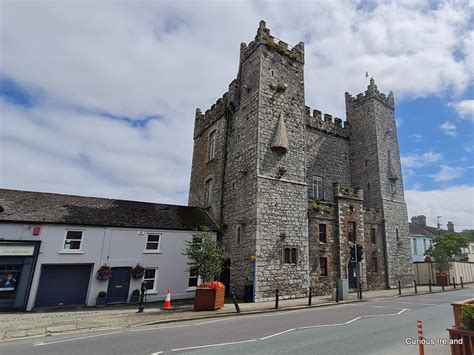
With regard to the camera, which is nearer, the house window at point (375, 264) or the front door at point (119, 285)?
the front door at point (119, 285)

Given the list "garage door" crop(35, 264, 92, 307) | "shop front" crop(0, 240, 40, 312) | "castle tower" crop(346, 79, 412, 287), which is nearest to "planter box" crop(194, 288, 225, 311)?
"garage door" crop(35, 264, 92, 307)

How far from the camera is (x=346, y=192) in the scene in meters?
22.9

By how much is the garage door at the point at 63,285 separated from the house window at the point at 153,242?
3477 millimetres

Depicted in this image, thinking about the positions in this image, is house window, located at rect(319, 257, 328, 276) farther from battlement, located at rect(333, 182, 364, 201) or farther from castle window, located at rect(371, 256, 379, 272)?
castle window, located at rect(371, 256, 379, 272)

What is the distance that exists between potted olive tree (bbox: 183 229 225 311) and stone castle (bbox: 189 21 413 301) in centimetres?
267

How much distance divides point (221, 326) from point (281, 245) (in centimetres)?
841

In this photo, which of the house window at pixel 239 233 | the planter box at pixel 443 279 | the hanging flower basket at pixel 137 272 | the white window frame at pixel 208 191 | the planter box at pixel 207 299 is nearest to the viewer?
the planter box at pixel 207 299

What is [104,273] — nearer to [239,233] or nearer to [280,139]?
[239,233]

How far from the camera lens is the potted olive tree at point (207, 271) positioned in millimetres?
13609

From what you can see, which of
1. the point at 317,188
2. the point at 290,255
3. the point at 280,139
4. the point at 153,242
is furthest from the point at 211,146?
the point at 290,255

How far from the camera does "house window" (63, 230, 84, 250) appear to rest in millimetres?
16173

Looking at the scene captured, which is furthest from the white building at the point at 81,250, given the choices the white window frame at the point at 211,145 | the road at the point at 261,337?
the white window frame at the point at 211,145

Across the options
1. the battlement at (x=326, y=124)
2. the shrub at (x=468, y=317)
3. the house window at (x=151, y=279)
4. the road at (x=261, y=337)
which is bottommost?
the road at (x=261, y=337)

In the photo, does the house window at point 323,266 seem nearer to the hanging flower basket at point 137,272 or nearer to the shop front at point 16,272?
the hanging flower basket at point 137,272
